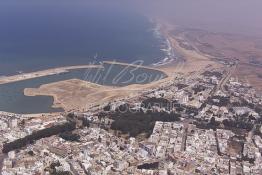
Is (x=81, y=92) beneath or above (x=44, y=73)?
beneath

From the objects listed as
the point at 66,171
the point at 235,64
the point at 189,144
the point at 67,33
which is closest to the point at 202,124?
the point at 189,144

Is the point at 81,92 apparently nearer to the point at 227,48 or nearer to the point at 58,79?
the point at 58,79

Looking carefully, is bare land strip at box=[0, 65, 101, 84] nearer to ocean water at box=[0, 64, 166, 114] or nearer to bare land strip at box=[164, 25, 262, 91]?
ocean water at box=[0, 64, 166, 114]

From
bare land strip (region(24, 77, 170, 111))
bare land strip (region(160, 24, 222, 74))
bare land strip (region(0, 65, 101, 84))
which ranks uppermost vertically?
bare land strip (region(160, 24, 222, 74))

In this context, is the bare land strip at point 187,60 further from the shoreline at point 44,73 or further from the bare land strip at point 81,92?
the bare land strip at point 81,92

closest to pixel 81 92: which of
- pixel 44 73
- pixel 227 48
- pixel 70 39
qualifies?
pixel 44 73

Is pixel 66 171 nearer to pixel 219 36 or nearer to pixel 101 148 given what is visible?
pixel 101 148

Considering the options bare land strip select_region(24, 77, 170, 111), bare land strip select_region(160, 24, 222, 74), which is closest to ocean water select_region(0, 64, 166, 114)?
bare land strip select_region(24, 77, 170, 111)
